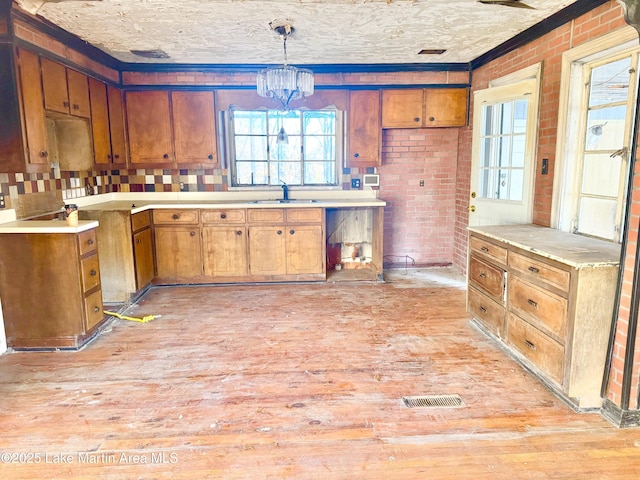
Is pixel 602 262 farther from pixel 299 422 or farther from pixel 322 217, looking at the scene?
pixel 322 217

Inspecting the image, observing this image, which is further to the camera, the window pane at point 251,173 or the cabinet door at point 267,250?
the window pane at point 251,173

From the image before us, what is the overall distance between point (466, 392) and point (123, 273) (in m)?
3.30

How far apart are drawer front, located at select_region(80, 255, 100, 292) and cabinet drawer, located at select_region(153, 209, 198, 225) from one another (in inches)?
51.9

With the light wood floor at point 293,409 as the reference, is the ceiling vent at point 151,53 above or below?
above

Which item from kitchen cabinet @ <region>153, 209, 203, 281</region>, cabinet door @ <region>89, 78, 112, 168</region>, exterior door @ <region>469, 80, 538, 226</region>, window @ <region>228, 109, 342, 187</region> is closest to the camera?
exterior door @ <region>469, 80, 538, 226</region>

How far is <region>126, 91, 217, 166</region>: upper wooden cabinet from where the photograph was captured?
486 cm

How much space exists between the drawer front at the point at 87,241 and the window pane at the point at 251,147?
2.23 m

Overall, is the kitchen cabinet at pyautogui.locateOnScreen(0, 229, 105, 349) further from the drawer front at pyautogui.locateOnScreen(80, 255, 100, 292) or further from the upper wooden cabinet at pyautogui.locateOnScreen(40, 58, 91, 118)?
the upper wooden cabinet at pyautogui.locateOnScreen(40, 58, 91, 118)

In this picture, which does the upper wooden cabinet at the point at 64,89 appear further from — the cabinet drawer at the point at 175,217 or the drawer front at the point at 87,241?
the cabinet drawer at the point at 175,217

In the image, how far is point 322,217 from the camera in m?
4.75

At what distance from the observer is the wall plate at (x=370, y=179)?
5.22 m

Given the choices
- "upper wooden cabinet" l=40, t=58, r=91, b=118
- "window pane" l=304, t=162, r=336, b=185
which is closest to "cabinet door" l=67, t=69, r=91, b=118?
"upper wooden cabinet" l=40, t=58, r=91, b=118

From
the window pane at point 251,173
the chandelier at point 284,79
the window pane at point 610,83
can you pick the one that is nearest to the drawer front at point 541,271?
the window pane at point 610,83

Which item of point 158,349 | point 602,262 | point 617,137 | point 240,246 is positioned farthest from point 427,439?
point 240,246
